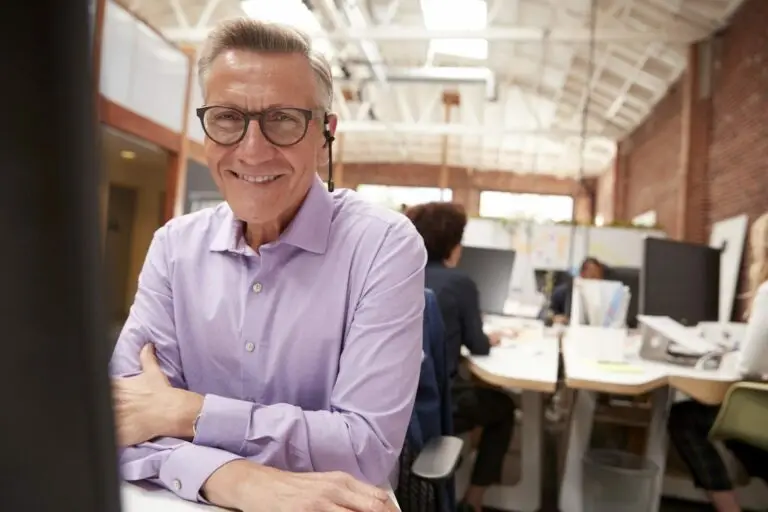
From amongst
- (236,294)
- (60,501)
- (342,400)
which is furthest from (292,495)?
(60,501)

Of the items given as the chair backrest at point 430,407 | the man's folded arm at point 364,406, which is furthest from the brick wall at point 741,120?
the man's folded arm at point 364,406

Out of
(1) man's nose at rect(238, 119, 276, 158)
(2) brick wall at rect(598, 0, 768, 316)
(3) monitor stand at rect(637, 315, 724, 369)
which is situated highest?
(2) brick wall at rect(598, 0, 768, 316)

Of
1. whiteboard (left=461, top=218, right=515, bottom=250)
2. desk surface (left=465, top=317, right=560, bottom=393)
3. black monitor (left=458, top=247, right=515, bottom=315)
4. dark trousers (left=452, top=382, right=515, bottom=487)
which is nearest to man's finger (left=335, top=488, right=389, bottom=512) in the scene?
desk surface (left=465, top=317, right=560, bottom=393)

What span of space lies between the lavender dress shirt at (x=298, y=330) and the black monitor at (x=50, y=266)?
0.71 m

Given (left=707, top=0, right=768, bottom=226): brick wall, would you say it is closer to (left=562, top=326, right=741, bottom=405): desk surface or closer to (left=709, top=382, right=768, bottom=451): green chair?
(left=562, top=326, right=741, bottom=405): desk surface

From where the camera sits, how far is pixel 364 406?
90 cm

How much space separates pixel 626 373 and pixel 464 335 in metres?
0.56

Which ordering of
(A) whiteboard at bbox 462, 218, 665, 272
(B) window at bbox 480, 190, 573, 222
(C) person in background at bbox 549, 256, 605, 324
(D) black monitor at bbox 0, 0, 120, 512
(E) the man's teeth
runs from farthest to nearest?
(B) window at bbox 480, 190, 573, 222
(A) whiteboard at bbox 462, 218, 665, 272
(C) person in background at bbox 549, 256, 605, 324
(E) the man's teeth
(D) black monitor at bbox 0, 0, 120, 512

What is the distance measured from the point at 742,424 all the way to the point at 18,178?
2.01 metres

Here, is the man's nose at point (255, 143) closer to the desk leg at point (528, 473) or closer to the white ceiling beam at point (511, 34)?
the desk leg at point (528, 473)

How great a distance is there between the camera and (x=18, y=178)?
0.47 feet

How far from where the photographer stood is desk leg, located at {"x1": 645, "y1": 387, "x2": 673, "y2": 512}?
7.97 ft

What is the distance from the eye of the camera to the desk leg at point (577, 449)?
8.25 ft

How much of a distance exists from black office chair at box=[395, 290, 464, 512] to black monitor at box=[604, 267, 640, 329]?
2127mm
